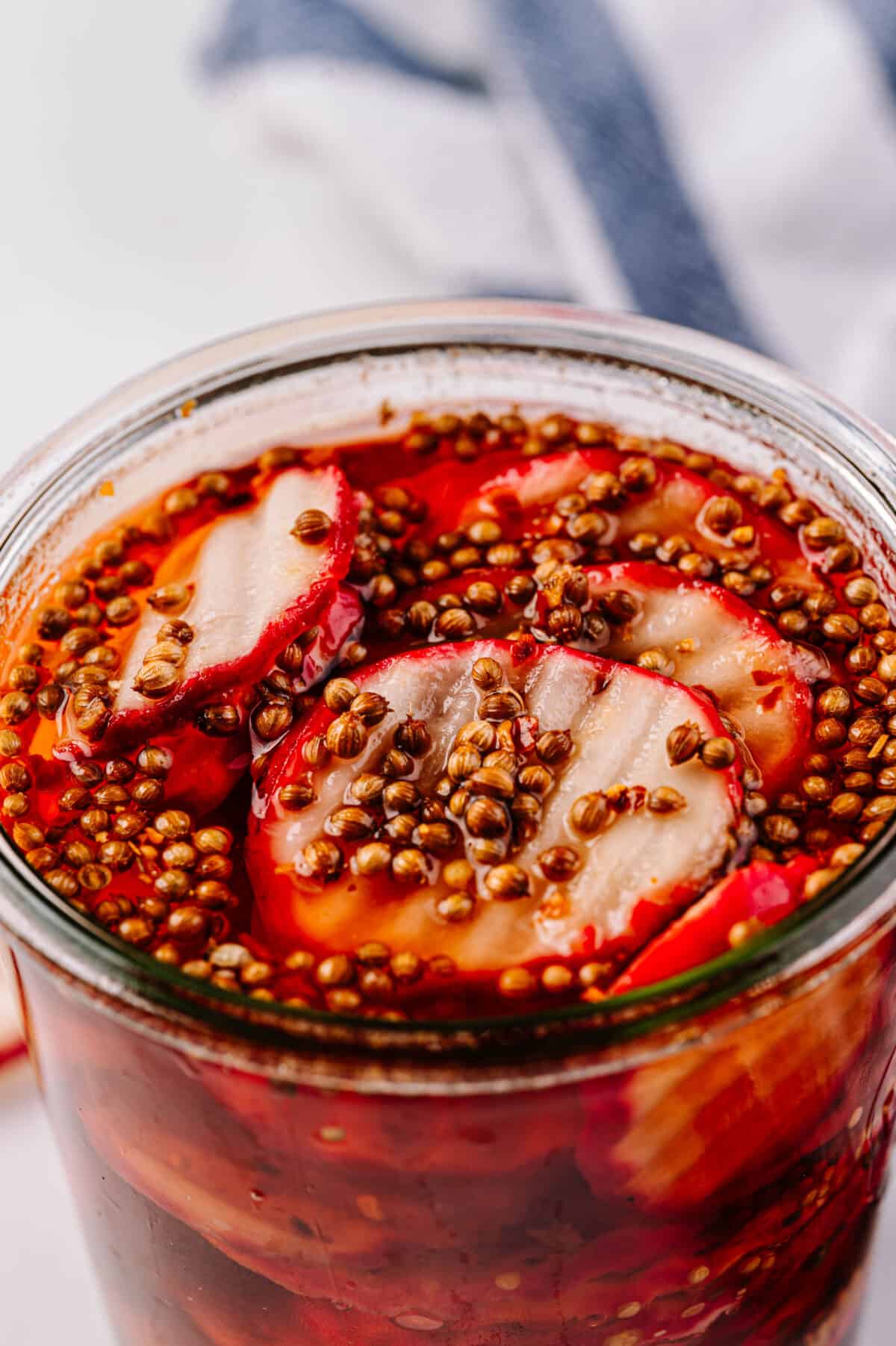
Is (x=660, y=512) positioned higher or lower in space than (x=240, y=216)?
lower

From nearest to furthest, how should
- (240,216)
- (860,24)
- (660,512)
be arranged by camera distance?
1. (660,512)
2. (860,24)
3. (240,216)

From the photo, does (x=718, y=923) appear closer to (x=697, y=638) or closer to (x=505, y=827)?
(x=505, y=827)

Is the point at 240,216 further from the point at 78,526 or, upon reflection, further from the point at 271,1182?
the point at 271,1182

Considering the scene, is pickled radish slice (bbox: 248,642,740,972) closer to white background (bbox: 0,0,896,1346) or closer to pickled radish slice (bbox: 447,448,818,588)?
pickled radish slice (bbox: 447,448,818,588)

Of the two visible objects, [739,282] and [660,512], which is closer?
[660,512]

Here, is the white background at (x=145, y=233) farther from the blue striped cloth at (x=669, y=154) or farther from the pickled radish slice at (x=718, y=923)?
the pickled radish slice at (x=718, y=923)

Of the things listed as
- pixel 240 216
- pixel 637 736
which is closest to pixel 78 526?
pixel 637 736

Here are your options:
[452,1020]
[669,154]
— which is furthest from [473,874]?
[669,154]

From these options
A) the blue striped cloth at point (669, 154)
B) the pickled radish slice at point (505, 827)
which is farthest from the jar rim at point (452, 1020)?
the blue striped cloth at point (669, 154)

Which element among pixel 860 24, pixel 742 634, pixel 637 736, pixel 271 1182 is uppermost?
pixel 860 24
